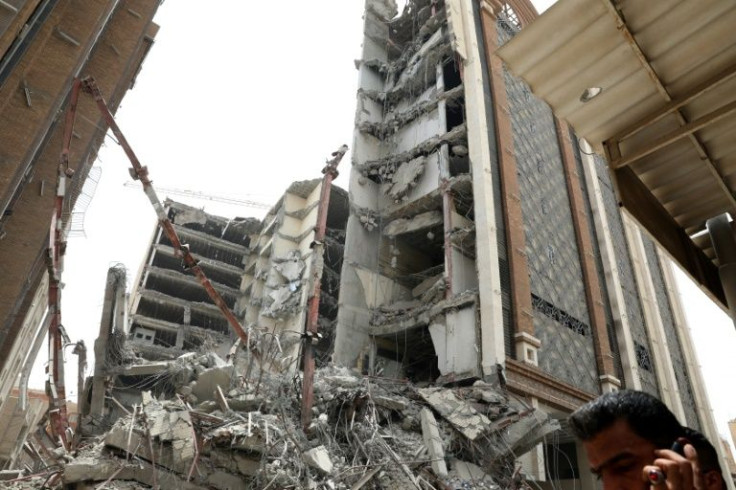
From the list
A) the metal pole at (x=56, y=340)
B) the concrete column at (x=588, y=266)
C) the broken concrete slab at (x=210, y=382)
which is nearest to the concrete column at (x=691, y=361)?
the concrete column at (x=588, y=266)

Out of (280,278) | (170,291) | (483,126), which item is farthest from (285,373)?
(170,291)

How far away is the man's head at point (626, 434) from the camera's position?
5.55 ft

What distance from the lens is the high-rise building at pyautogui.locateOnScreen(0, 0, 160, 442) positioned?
9000mm

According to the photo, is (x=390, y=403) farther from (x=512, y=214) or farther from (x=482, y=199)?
(x=512, y=214)

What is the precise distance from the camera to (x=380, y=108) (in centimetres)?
2273

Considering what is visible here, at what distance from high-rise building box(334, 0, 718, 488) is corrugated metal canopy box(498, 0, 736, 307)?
930cm

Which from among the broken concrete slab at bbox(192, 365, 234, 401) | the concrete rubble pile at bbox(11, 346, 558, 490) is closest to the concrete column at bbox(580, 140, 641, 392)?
the concrete rubble pile at bbox(11, 346, 558, 490)

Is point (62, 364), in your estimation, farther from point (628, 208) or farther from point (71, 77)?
point (628, 208)

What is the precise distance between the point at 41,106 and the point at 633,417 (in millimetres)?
12163

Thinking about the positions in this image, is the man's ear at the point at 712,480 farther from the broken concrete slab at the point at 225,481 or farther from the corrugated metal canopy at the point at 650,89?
the broken concrete slab at the point at 225,481

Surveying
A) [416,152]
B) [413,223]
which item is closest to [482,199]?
[413,223]

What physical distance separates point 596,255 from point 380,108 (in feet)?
38.9

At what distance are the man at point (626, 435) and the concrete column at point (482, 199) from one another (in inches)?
444

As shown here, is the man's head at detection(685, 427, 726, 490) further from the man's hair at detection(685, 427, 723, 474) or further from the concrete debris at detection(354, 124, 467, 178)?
the concrete debris at detection(354, 124, 467, 178)
